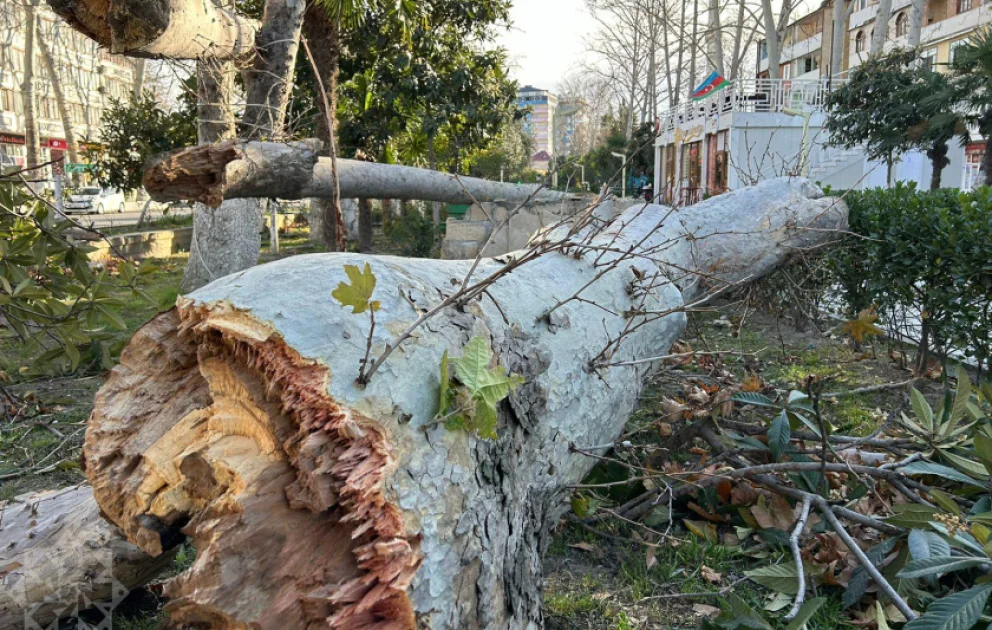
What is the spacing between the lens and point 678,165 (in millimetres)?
28938

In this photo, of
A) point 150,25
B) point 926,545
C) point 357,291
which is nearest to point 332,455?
point 357,291

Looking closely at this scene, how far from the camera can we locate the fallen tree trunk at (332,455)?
55.2 inches

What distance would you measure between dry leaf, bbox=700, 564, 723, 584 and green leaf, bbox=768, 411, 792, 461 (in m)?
0.51

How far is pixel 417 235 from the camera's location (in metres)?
12.8

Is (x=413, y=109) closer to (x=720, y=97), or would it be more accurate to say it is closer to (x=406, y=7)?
(x=406, y=7)

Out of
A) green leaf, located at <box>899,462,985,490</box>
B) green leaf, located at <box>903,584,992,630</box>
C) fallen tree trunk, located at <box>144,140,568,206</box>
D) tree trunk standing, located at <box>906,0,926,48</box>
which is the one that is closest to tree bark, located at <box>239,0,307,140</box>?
fallen tree trunk, located at <box>144,140,568,206</box>

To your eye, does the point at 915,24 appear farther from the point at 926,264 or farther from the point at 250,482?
the point at 250,482

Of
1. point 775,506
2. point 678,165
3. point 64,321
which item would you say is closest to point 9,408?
point 64,321

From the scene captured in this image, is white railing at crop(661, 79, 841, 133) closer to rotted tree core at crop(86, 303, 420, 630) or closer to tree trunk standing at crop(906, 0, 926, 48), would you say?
tree trunk standing at crop(906, 0, 926, 48)

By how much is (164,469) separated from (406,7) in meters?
8.55

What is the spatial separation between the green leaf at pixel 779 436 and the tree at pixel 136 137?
964 centimetres

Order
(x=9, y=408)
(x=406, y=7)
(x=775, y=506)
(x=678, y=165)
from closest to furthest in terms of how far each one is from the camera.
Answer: (x=775, y=506)
(x=9, y=408)
(x=406, y=7)
(x=678, y=165)

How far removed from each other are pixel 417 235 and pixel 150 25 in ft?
28.8

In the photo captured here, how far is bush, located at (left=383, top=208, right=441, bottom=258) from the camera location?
41.2 ft
